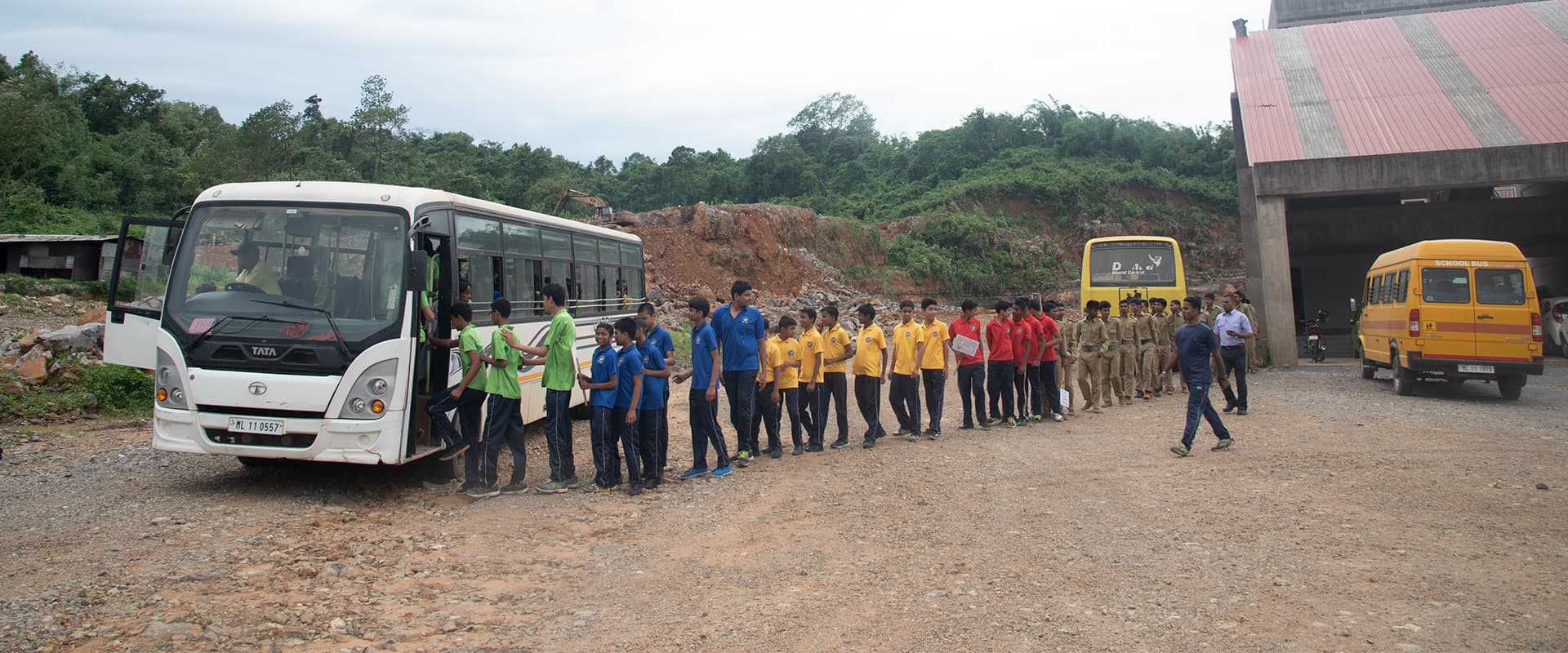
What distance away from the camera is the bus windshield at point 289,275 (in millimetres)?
7031

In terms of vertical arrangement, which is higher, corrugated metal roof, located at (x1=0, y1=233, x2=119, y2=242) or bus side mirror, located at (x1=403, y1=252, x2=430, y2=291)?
corrugated metal roof, located at (x1=0, y1=233, x2=119, y2=242)

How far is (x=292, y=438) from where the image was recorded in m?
6.95

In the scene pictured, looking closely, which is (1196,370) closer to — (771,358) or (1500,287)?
(771,358)

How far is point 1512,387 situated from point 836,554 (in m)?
11.8

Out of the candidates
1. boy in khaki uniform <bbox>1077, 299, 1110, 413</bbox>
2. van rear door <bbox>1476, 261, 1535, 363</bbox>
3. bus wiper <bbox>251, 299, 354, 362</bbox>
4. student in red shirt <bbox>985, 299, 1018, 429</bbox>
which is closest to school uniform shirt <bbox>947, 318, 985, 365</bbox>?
student in red shirt <bbox>985, 299, 1018, 429</bbox>

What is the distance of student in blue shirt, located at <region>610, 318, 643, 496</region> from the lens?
7629mm

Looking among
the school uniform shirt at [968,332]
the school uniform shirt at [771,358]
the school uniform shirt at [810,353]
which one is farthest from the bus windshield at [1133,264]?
the school uniform shirt at [771,358]

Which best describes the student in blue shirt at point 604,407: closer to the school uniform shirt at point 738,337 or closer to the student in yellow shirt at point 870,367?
the school uniform shirt at point 738,337

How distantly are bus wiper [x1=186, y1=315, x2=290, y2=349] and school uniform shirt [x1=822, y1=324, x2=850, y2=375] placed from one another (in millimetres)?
5134

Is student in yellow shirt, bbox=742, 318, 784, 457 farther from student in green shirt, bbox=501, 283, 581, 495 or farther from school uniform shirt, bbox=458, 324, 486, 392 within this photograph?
school uniform shirt, bbox=458, 324, 486, 392

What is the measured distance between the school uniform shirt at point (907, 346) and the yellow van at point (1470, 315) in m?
7.64

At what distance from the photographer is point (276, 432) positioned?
686 cm

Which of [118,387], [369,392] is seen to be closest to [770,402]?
[369,392]

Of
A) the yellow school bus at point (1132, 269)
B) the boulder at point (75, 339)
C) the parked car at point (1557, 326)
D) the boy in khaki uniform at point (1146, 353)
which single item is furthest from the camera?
the parked car at point (1557, 326)
